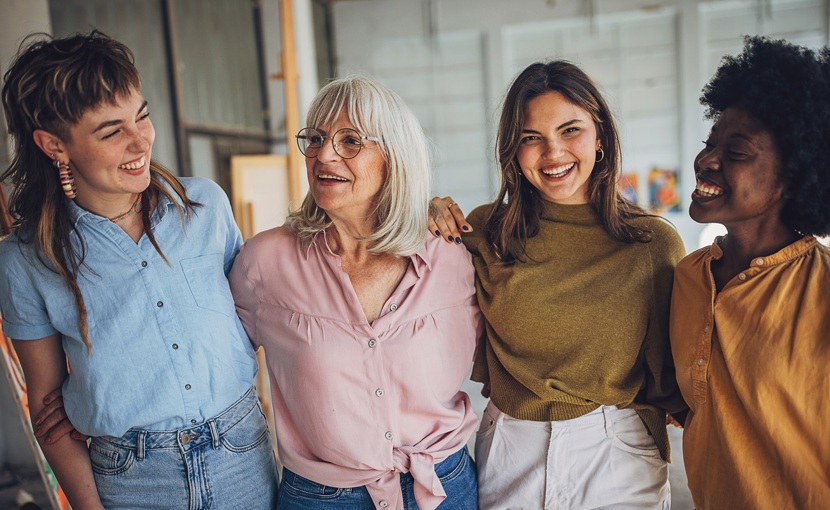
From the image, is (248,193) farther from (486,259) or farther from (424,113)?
(424,113)

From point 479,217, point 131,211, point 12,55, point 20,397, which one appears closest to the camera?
point 131,211

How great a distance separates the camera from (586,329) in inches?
70.1

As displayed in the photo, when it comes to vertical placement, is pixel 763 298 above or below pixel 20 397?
above

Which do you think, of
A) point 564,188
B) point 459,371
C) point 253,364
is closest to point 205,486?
point 253,364

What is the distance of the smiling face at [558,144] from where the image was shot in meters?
1.86

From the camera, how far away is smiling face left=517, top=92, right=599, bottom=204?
1855mm

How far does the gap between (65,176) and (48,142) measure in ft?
0.27

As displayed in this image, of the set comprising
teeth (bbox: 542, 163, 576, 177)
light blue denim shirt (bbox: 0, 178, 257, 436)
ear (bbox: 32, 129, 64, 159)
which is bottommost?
light blue denim shirt (bbox: 0, 178, 257, 436)

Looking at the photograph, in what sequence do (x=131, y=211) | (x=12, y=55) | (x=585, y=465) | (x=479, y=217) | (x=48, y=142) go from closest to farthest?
(x=48, y=142), (x=131, y=211), (x=585, y=465), (x=479, y=217), (x=12, y=55)

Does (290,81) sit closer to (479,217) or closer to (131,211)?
(479,217)

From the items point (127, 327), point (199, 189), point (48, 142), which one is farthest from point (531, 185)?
point (48, 142)

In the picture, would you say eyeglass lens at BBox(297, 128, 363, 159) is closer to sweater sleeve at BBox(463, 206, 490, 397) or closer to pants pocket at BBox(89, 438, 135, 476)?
sweater sleeve at BBox(463, 206, 490, 397)

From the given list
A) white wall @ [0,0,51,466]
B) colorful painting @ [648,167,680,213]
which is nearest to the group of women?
white wall @ [0,0,51,466]

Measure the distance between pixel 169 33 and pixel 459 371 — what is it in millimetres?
3789
